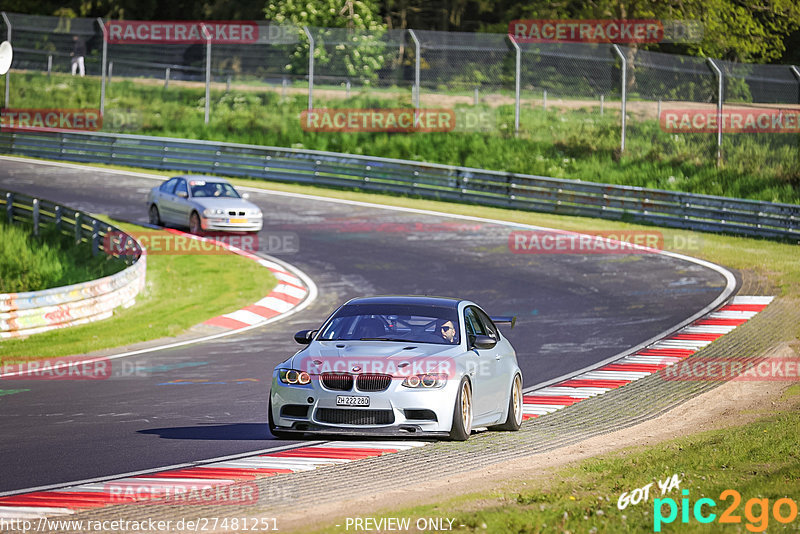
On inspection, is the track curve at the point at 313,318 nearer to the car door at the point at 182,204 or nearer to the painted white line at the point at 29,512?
the painted white line at the point at 29,512

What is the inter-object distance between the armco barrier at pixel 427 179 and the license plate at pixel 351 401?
1990 centimetres

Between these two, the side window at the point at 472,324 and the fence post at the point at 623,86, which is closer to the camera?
the side window at the point at 472,324

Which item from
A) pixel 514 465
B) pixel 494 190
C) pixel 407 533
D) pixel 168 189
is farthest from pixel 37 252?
pixel 407 533

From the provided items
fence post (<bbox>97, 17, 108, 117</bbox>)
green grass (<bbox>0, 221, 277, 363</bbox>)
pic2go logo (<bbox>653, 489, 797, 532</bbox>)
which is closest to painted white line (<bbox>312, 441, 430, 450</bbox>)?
pic2go logo (<bbox>653, 489, 797, 532</bbox>)

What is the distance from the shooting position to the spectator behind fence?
43750mm

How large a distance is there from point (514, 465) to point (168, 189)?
68.8 ft

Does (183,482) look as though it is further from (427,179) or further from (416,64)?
(416,64)

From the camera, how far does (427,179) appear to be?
34719 mm

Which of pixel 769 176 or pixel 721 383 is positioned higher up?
pixel 769 176

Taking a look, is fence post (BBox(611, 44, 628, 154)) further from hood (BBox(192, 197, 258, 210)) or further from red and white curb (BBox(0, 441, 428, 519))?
red and white curb (BBox(0, 441, 428, 519))

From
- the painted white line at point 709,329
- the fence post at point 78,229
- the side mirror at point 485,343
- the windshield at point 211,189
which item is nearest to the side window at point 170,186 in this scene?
the windshield at point 211,189

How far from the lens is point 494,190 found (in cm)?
3347

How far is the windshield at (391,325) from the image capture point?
37.1 feet

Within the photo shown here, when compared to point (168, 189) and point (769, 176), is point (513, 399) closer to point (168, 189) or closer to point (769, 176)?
point (168, 189)
